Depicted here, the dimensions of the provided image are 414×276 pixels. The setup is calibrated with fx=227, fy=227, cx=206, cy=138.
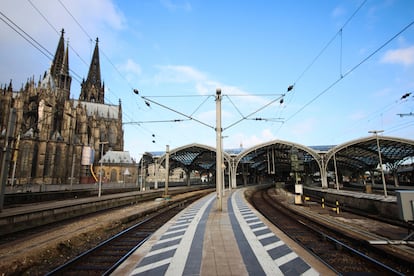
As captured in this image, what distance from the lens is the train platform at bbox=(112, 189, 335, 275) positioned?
5203 mm

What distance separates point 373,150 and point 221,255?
6066 cm

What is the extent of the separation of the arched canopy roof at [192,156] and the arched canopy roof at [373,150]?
1159 inches

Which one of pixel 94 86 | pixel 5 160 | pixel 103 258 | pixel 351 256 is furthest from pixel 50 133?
pixel 351 256

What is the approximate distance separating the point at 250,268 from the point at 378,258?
14.1ft

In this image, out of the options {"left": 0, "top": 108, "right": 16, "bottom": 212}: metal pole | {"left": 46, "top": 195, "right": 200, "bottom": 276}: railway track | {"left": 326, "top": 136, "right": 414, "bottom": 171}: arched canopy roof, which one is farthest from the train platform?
{"left": 326, "top": 136, "right": 414, "bottom": 171}: arched canopy roof

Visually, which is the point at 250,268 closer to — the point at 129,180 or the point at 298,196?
the point at 298,196

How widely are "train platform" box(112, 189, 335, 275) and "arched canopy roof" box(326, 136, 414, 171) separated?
4537cm

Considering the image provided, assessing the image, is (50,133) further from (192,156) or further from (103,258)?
(103,258)

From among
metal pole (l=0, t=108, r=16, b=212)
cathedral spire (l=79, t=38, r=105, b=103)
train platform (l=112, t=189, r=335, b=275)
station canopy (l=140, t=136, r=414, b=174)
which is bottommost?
train platform (l=112, t=189, r=335, b=275)

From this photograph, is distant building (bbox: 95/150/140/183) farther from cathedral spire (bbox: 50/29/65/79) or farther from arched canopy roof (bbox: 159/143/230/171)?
cathedral spire (bbox: 50/29/65/79)

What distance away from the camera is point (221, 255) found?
6164 mm

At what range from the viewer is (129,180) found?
3039 inches

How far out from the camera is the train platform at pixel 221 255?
17.1 feet

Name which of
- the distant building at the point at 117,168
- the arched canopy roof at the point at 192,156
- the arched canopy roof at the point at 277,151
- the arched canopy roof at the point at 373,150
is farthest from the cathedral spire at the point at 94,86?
the arched canopy roof at the point at 373,150
